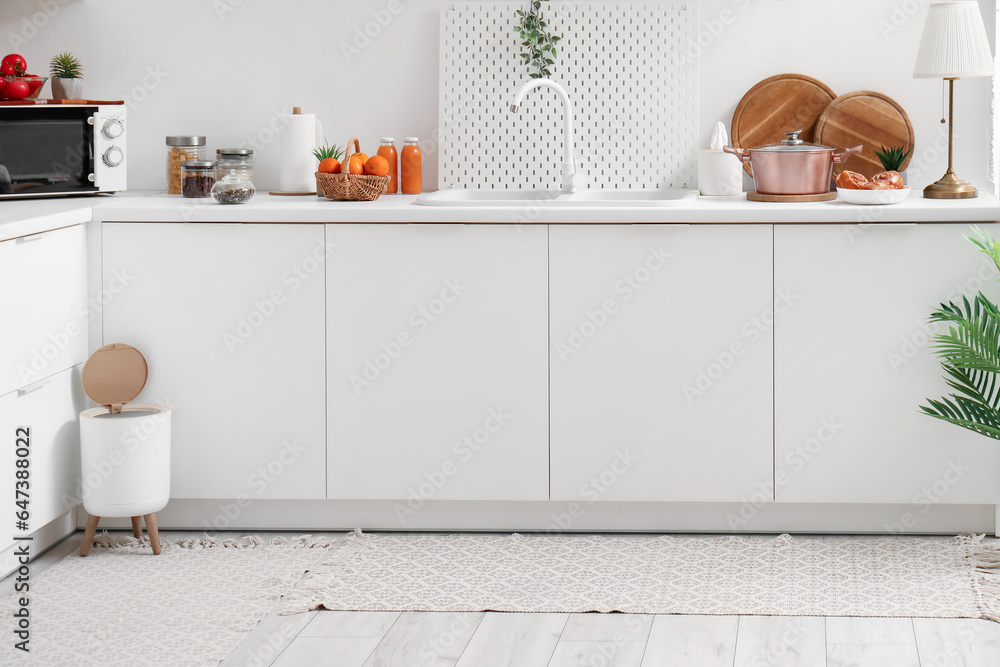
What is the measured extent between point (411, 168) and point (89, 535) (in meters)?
1.37

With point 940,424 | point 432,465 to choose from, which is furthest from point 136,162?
point 940,424

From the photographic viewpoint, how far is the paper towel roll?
10.5ft

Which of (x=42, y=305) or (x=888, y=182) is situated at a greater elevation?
(x=888, y=182)

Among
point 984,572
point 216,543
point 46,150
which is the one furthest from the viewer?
point 46,150

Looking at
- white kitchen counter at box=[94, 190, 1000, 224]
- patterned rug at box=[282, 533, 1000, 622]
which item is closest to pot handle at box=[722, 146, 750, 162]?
white kitchen counter at box=[94, 190, 1000, 224]

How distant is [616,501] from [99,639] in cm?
132

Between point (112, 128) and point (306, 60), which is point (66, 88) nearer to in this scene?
point (112, 128)

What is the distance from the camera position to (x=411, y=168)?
3.22 meters

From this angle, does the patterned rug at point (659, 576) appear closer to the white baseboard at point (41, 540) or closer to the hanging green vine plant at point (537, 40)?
the white baseboard at point (41, 540)

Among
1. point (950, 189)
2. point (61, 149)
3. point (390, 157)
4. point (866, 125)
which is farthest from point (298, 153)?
point (950, 189)

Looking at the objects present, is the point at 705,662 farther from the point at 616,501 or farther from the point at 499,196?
the point at 499,196

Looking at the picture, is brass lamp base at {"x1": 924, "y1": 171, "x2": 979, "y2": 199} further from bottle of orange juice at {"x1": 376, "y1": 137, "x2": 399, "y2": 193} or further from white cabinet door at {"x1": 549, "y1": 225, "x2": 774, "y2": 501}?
bottle of orange juice at {"x1": 376, "y1": 137, "x2": 399, "y2": 193}

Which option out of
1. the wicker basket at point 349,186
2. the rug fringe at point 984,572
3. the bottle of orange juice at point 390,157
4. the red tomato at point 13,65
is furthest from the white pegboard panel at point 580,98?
the rug fringe at point 984,572

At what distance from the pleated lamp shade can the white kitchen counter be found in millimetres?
342
